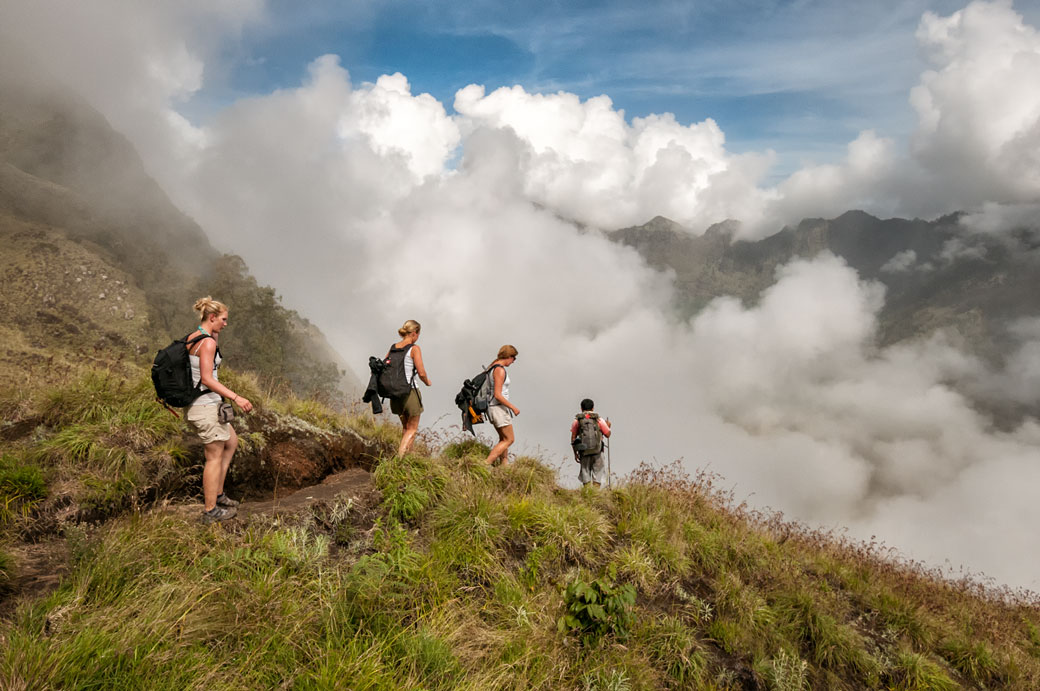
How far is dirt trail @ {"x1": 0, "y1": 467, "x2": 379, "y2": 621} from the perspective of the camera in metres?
3.64

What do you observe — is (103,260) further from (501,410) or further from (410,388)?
(501,410)

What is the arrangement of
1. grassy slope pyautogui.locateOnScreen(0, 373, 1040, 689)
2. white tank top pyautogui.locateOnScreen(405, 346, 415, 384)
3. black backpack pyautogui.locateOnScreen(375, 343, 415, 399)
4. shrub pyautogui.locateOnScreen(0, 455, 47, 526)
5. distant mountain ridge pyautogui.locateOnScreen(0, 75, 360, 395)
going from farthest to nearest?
1. distant mountain ridge pyautogui.locateOnScreen(0, 75, 360, 395)
2. white tank top pyautogui.locateOnScreen(405, 346, 415, 384)
3. black backpack pyautogui.locateOnScreen(375, 343, 415, 399)
4. shrub pyautogui.locateOnScreen(0, 455, 47, 526)
5. grassy slope pyautogui.locateOnScreen(0, 373, 1040, 689)

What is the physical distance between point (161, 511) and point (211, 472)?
20.1 inches

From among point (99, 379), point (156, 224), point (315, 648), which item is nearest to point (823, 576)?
point (315, 648)

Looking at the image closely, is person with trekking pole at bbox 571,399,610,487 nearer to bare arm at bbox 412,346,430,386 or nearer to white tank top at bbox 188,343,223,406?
bare arm at bbox 412,346,430,386

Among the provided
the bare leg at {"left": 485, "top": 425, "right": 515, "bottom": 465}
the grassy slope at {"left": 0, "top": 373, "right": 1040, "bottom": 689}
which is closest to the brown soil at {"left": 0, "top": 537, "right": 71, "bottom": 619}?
the grassy slope at {"left": 0, "top": 373, "right": 1040, "bottom": 689}

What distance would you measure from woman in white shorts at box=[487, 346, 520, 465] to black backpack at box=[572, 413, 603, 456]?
224cm

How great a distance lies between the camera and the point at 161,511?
15.8 feet

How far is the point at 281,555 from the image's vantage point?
14.5ft

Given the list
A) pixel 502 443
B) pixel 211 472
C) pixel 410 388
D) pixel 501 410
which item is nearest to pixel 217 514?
pixel 211 472

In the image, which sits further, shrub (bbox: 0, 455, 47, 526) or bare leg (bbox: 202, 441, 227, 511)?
bare leg (bbox: 202, 441, 227, 511)

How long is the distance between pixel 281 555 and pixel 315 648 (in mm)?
1287

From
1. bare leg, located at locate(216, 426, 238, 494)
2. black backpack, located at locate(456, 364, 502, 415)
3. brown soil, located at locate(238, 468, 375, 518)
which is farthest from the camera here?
black backpack, located at locate(456, 364, 502, 415)

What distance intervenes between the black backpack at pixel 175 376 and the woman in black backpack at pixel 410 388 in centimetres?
276
